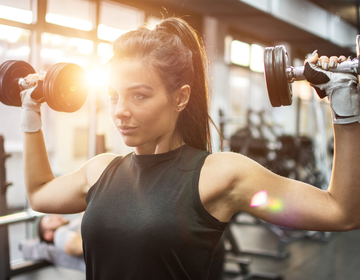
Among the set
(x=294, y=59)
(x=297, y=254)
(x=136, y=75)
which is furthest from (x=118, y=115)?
(x=294, y=59)

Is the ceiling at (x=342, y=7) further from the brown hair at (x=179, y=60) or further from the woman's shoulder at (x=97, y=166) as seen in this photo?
the woman's shoulder at (x=97, y=166)

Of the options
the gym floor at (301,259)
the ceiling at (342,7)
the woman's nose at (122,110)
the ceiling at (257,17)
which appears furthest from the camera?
the ceiling at (342,7)

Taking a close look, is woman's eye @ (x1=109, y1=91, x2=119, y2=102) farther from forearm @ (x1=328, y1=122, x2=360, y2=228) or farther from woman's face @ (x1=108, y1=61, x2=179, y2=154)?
forearm @ (x1=328, y1=122, x2=360, y2=228)

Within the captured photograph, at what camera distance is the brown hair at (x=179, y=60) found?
0.87 metres

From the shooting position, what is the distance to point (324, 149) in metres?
4.77

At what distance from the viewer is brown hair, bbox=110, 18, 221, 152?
0.87 meters

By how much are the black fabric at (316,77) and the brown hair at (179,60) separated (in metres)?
0.30

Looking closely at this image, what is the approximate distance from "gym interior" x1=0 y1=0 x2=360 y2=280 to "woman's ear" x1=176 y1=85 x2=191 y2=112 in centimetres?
68

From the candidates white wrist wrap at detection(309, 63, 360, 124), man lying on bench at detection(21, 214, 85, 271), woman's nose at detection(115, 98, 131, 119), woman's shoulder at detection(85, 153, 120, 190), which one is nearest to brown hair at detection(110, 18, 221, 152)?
woman's nose at detection(115, 98, 131, 119)

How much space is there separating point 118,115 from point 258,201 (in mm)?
404

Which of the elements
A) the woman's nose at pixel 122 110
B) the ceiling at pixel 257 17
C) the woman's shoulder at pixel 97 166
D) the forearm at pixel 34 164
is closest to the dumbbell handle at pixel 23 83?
the forearm at pixel 34 164

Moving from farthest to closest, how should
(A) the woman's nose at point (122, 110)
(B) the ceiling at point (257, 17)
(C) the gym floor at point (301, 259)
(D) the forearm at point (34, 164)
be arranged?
(B) the ceiling at point (257, 17) → (C) the gym floor at point (301, 259) → (D) the forearm at point (34, 164) → (A) the woman's nose at point (122, 110)

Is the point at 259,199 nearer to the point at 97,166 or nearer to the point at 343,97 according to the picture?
the point at 343,97

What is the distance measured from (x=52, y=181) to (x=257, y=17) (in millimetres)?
4885
